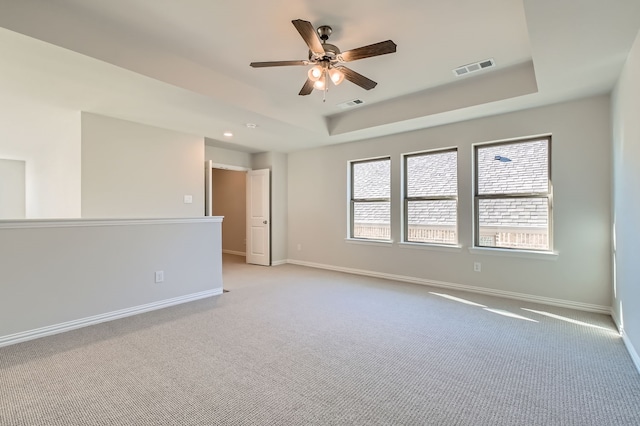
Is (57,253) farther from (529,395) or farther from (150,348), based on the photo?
(529,395)

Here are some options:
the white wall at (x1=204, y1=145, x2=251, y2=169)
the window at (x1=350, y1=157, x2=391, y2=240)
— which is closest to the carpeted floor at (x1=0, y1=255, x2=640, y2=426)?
the window at (x1=350, y1=157, x2=391, y2=240)

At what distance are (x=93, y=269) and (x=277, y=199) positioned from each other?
3.96 m

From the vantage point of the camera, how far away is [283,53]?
3.17 m

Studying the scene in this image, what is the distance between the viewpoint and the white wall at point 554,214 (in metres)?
3.58

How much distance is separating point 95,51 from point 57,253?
6.31ft

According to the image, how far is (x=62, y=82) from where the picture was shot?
3.22m

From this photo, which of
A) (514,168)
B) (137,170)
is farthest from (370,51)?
(137,170)

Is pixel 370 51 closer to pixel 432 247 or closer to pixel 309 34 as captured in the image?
pixel 309 34

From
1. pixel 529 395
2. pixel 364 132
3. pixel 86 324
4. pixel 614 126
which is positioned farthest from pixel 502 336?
pixel 86 324

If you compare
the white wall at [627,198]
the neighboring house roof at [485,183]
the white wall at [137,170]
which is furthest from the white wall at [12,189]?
the white wall at [627,198]

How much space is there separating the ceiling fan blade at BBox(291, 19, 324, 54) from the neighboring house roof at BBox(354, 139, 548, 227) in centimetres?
307

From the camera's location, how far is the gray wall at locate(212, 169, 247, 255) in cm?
834

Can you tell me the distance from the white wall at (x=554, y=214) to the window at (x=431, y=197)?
16 centimetres

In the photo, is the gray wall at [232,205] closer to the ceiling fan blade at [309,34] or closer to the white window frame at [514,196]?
the white window frame at [514,196]
